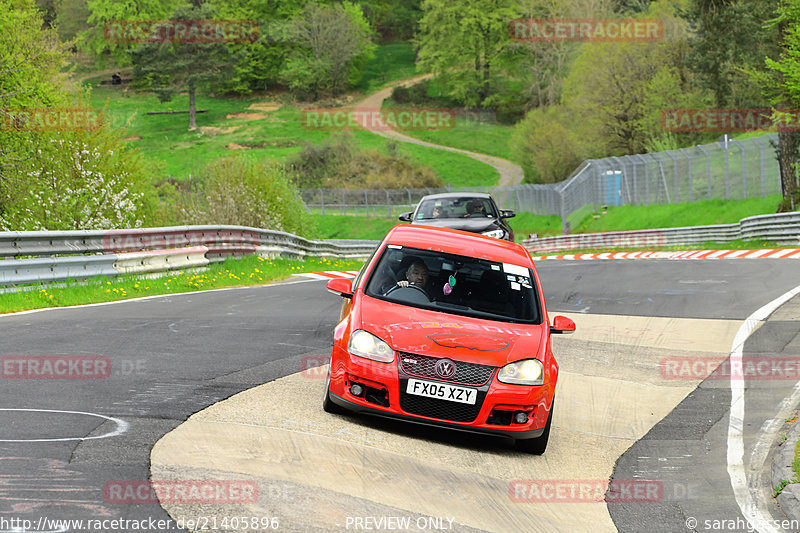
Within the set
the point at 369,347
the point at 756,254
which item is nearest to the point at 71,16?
the point at 756,254

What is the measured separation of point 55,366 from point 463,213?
11.4m

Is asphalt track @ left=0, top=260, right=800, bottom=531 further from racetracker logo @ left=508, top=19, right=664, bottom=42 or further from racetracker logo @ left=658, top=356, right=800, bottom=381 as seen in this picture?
racetracker logo @ left=508, top=19, right=664, bottom=42

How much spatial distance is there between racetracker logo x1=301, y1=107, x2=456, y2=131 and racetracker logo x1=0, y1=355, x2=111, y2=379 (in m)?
101

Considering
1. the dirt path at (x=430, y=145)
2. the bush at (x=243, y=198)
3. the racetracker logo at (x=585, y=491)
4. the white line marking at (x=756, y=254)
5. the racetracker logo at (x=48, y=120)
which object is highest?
the racetracker logo at (x=48, y=120)

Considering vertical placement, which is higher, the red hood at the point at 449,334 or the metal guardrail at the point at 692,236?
the red hood at the point at 449,334

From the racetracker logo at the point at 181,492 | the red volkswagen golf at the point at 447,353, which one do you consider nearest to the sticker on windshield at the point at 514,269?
the red volkswagen golf at the point at 447,353

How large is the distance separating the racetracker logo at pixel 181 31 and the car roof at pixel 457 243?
10762 centimetres

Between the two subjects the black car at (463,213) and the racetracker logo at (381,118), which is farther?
the racetracker logo at (381,118)

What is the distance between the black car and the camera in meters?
18.5

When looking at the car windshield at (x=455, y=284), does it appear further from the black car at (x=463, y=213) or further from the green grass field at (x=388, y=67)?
the green grass field at (x=388, y=67)

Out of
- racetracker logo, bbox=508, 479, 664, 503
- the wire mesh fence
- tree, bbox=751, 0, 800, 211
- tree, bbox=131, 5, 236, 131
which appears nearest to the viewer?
racetracker logo, bbox=508, 479, 664, 503

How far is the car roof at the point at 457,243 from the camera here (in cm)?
861

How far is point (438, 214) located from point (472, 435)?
1157 cm

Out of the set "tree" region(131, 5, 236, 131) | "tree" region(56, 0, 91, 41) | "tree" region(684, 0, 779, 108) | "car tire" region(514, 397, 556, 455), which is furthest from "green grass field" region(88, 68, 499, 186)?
"car tire" region(514, 397, 556, 455)
